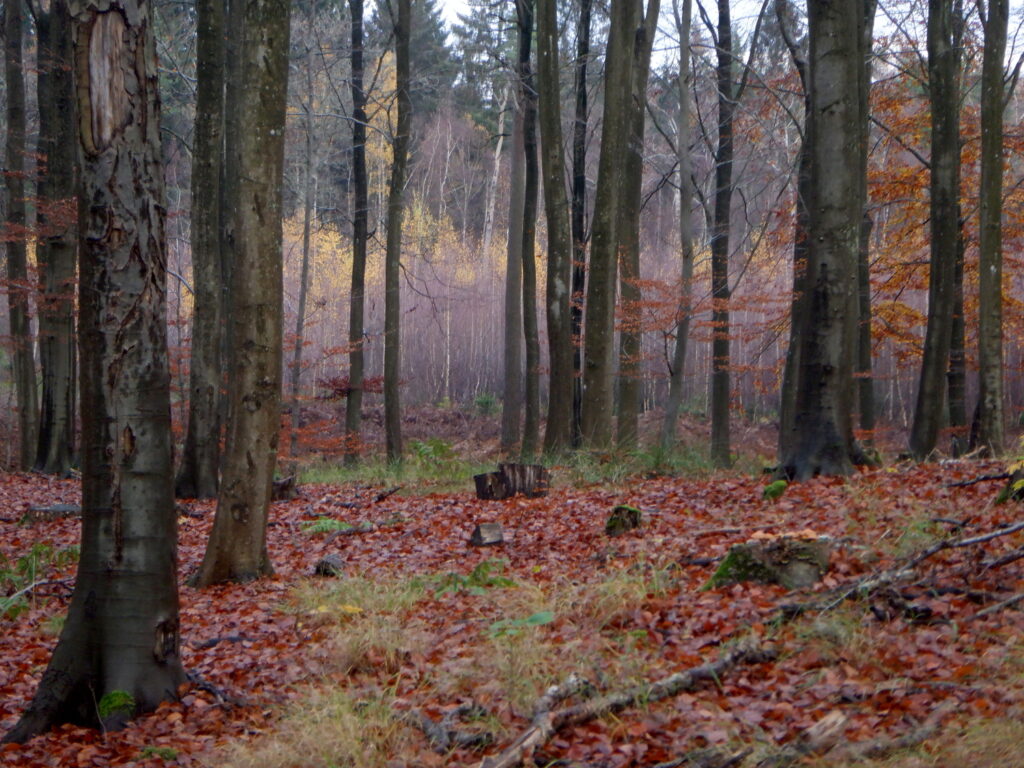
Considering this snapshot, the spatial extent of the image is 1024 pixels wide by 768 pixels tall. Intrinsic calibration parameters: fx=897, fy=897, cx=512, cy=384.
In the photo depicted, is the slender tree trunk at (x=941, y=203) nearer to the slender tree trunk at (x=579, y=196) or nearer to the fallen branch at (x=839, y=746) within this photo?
the slender tree trunk at (x=579, y=196)

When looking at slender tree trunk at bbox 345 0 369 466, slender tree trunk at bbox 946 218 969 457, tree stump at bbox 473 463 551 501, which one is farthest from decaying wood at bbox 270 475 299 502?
slender tree trunk at bbox 946 218 969 457

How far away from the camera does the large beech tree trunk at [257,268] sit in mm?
7172

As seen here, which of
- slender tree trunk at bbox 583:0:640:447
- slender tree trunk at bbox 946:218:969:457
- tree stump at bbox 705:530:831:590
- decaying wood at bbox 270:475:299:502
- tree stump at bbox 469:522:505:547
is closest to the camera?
tree stump at bbox 705:530:831:590

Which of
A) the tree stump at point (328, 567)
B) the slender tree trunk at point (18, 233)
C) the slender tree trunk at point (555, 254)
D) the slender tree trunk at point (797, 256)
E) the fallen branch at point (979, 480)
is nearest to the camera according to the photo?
the fallen branch at point (979, 480)

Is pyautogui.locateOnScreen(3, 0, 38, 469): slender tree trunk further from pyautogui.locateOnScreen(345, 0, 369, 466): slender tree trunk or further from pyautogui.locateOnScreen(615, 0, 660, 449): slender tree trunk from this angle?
pyautogui.locateOnScreen(615, 0, 660, 449): slender tree trunk

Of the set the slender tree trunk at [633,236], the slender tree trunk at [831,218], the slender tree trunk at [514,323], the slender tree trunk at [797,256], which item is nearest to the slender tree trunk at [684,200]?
the slender tree trunk at [633,236]

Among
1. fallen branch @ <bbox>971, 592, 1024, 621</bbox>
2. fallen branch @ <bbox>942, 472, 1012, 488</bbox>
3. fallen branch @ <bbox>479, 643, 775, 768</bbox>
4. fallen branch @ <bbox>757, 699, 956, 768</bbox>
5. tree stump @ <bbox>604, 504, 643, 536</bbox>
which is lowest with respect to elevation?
fallen branch @ <bbox>479, 643, 775, 768</bbox>

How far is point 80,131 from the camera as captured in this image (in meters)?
4.73

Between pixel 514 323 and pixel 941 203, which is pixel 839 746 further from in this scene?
pixel 514 323

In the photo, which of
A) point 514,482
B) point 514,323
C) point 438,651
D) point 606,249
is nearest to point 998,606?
point 438,651

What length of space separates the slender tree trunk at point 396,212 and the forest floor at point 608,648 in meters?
10.5

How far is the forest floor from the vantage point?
3824 millimetres

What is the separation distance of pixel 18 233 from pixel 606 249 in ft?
33.0

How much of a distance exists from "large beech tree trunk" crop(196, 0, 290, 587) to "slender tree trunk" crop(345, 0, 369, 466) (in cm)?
1163
